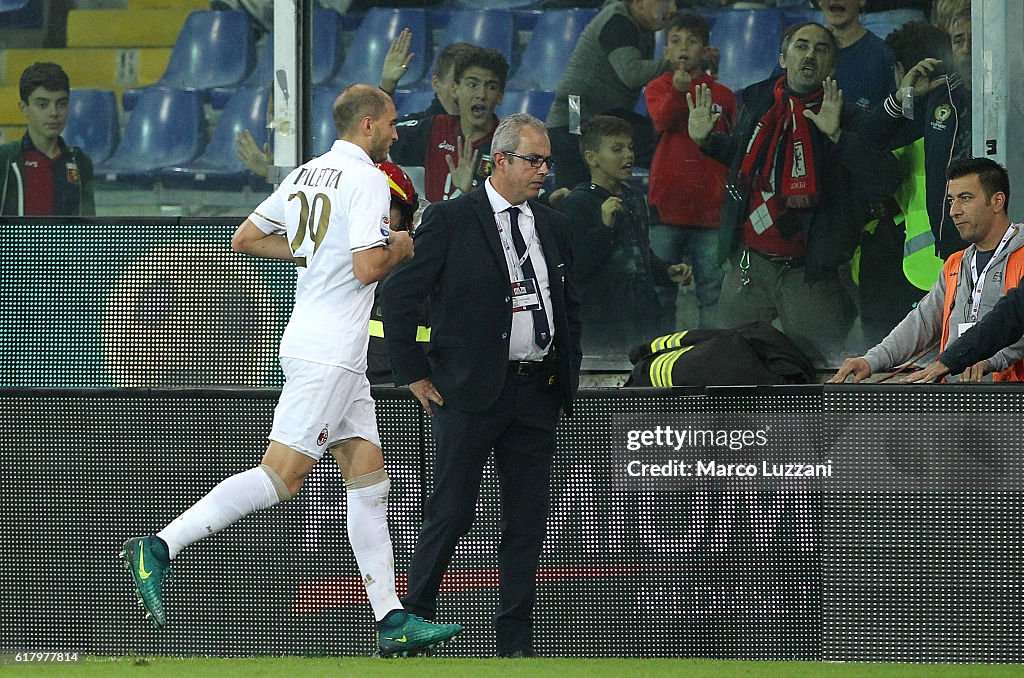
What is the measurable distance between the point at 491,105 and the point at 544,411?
3.09 metres

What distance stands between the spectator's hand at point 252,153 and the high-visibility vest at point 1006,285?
12.6ft

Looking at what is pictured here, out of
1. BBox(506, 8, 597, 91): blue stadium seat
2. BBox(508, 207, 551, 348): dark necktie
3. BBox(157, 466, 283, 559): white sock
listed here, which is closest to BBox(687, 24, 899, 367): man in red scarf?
BBox(506, 8, 597, 91): blue stadium seat

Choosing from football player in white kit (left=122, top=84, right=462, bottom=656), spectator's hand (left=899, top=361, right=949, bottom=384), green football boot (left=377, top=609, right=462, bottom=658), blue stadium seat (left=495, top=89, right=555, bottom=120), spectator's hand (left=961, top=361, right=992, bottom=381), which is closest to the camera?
football player in white kit (left=122, top=84, right=462, bottom=656)

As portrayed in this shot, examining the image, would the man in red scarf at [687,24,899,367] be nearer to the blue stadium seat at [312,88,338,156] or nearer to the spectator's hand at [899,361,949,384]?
the blue stadium seat at [312,88,338,156]

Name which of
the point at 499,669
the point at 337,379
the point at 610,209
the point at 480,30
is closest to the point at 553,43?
the point at 480,30

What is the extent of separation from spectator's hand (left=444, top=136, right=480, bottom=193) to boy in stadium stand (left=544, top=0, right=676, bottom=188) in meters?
0.45

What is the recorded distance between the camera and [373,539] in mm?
5109

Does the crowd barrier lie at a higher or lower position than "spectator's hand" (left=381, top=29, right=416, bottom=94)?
lower

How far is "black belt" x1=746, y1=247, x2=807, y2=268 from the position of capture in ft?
25.6

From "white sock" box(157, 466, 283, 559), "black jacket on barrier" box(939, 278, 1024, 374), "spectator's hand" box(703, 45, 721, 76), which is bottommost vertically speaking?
"white sock" box(157, 466, 283, 559)

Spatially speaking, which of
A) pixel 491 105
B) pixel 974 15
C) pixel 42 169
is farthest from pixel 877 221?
pixel 42 169

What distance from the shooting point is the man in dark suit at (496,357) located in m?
5.29

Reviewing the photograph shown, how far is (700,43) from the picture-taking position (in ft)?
25.8

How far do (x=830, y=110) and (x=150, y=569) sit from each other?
4.44 metres
